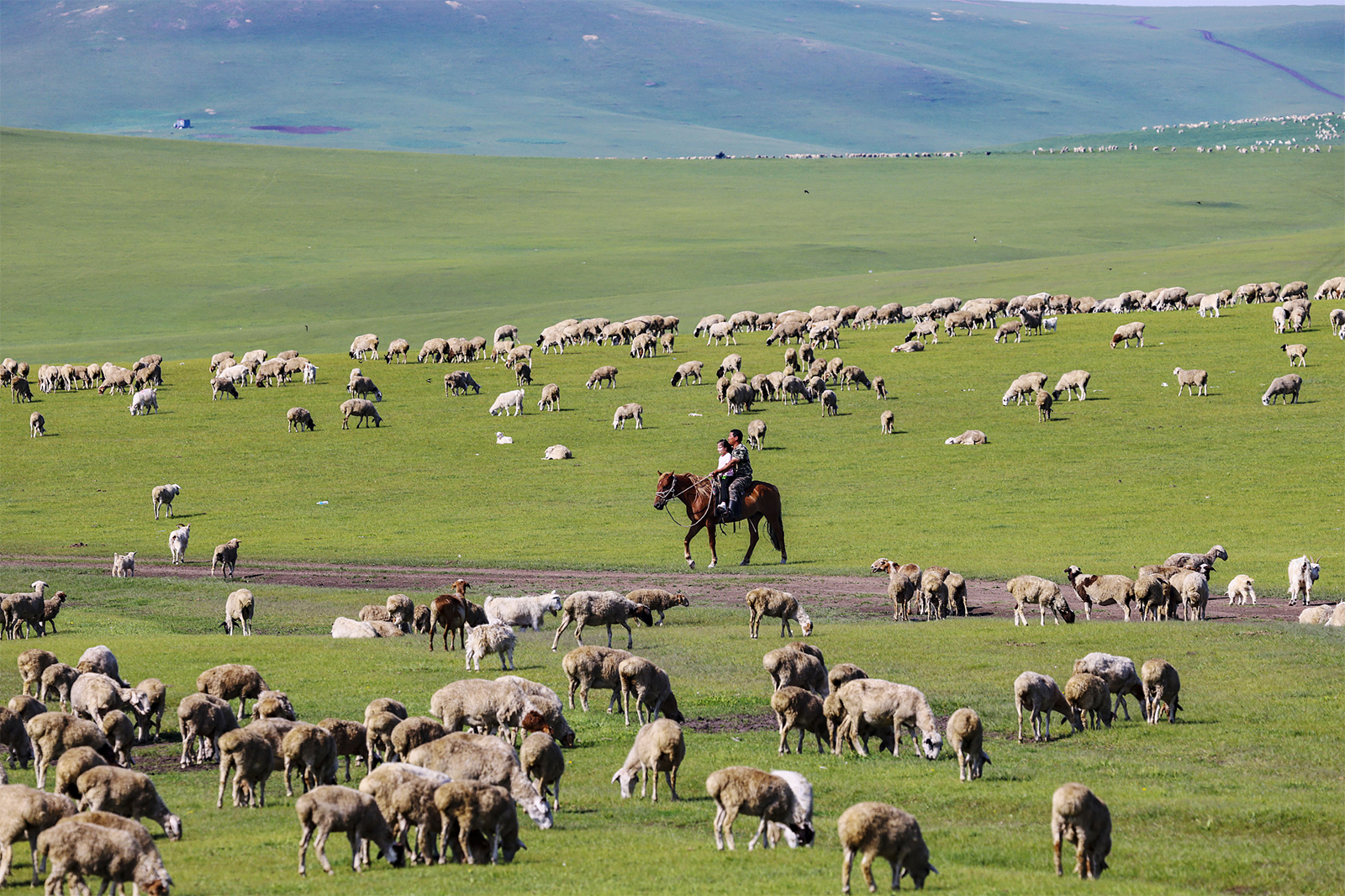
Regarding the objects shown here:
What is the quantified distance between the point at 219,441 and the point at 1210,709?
45419 millimetres

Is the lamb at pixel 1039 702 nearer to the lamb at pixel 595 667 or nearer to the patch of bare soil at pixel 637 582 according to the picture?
the lamb at pixel 595 667

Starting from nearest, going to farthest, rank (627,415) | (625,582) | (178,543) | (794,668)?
(794,668) < (625,582) < (178,543) < (627,415)

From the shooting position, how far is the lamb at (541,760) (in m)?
15.1

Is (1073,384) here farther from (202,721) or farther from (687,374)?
(202,721)

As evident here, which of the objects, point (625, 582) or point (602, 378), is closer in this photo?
point (625, 582)

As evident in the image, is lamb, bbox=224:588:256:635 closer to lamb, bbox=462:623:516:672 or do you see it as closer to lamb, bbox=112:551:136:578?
lamb, bbox=462:623:516:672

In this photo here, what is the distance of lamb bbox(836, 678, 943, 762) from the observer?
58.3ft

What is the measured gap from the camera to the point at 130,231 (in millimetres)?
150125

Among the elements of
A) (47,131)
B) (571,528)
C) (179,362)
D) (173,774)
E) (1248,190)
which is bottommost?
(173,774)

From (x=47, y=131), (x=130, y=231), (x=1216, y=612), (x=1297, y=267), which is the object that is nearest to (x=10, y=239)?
(x=130, y=231)

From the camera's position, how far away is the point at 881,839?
12.4m

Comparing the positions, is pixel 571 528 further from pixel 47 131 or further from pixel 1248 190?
pixel 47 131

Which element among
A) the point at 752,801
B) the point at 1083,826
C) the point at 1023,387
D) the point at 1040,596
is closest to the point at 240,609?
the point at 1040,596

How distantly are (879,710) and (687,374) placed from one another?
4738cm
